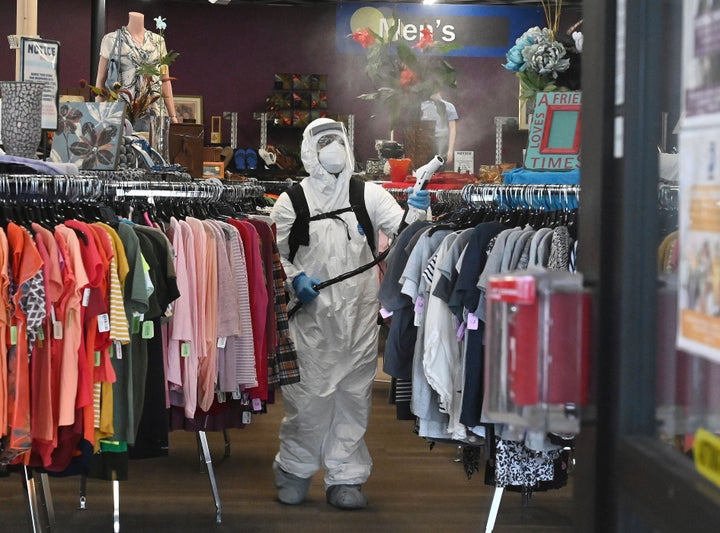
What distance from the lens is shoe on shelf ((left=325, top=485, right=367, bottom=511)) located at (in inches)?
196

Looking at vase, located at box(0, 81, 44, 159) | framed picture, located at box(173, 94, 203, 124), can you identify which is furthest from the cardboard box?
framed picture, located at box(173, 94, 203, 124)

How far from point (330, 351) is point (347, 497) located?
2.19 ft

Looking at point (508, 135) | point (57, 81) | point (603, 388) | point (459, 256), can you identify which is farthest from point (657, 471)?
point (508, 135)

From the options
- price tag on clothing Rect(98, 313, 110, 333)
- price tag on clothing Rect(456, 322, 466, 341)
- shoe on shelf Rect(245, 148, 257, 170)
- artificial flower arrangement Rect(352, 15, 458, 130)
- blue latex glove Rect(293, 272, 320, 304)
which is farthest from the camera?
shoe on shelf Rect(245, 148, 257, 170)

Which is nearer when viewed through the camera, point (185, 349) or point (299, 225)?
point (185, 349)

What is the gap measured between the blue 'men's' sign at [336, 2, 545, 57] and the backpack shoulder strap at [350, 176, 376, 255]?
786 centimetres

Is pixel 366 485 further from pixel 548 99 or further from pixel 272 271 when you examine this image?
pixel 548 99

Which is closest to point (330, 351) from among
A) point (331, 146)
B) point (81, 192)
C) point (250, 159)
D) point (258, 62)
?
point (331, 146)

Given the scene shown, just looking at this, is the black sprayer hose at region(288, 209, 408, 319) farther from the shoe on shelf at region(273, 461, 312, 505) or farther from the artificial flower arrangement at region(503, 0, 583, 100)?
the artificial flower arrangement at region(503, 0, 583, 100)

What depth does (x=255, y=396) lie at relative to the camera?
4.44 m

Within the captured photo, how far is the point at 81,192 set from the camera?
3857mm

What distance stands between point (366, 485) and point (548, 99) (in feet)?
7.44

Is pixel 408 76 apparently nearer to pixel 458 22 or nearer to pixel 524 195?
pixel 524 195

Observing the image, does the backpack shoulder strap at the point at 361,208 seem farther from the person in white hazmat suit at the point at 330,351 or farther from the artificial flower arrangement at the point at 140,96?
the artificial flower arrangement at the point at 140,96
